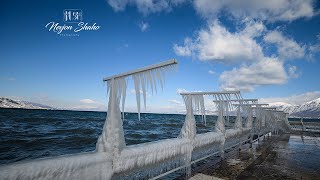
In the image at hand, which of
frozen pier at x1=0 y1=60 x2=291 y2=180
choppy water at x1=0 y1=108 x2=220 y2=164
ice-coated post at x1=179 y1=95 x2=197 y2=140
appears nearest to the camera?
frozen pier at x1=0 y1=60 x2=291 y2=180

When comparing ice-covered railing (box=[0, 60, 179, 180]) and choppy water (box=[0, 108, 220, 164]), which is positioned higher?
ice-covered railing (box=[0, 60, 179, 180])

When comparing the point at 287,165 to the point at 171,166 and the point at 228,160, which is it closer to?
the point at 228,160

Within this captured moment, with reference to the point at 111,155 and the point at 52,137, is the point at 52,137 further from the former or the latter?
the point at 111,155

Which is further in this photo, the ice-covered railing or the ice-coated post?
the ice-coated post

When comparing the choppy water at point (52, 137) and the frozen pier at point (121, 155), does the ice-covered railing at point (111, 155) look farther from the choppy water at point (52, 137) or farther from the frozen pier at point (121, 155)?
the choppy water at point (52, 137)

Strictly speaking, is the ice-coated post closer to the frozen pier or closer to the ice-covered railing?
the frozen pier

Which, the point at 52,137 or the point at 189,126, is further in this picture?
the point at 52,137

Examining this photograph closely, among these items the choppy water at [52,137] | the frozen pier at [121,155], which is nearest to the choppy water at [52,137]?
the choppy water at [52,137]

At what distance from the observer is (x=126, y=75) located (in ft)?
13.3

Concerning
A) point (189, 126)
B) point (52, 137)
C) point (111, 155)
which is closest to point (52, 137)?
point (52, 137)

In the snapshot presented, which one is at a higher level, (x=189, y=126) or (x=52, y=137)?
(x=189, y=126)

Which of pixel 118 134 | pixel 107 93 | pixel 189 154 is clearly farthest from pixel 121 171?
pixel 189 154

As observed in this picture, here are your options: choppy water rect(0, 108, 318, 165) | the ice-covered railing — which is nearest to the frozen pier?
the ice-covered railing

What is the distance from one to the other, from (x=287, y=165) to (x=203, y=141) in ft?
16.5
